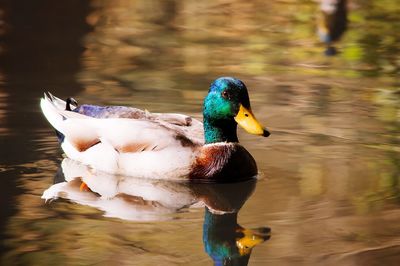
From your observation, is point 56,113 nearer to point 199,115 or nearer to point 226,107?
point 199,115

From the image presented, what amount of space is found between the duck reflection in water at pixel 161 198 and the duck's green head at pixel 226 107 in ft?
1.47

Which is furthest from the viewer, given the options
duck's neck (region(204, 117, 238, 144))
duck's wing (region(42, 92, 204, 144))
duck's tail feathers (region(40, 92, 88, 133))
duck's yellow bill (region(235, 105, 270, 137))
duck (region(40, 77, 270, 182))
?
duck's tail feathers (region(40, 92, 88, 133))

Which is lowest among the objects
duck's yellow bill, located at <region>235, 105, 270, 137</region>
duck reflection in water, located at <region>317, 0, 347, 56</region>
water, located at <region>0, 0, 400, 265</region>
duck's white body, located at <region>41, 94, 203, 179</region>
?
duck reflection in water, located at <region>317, 0, 347, 56</region>

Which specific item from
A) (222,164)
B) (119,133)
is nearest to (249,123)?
(222,164)

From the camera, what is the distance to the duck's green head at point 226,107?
855 centimetres

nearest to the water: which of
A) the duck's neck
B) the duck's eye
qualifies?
the duck's neck

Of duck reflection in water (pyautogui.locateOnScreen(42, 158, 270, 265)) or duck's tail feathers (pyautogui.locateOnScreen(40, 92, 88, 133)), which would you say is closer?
duck reflection in water (pyautogui.locateOnScreen(42, 158, 270, 265))

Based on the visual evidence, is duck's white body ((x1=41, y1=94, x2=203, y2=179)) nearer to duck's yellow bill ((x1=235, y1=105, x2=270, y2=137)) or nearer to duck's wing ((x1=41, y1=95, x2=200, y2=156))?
duck's wing ((x1=41, y1=95, x2=200, y2=156))

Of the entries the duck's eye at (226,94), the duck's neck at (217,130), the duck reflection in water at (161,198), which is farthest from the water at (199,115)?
the duck's eye at (226,94)

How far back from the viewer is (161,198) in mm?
8219

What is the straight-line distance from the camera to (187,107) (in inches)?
417

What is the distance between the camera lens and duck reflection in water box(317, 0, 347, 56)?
14375 mm

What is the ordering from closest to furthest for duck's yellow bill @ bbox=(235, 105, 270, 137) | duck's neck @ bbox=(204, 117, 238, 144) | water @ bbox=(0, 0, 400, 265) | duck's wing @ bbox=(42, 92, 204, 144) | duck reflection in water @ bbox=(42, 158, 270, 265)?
1. water @ bbox=(0, 0, 400, 265)
2. duck reflection in water @ bbox=(42, 158, 270, 265)
3. duck's yellow bill @ bbox=(235, 105, 270, 137)
4. duck's neck @ bbox=(204, 117, 238, 144)
5. duck's wing @ bbox=(42, 92, 204, 144)

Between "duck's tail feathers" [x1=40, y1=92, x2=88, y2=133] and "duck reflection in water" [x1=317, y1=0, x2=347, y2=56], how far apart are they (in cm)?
476
